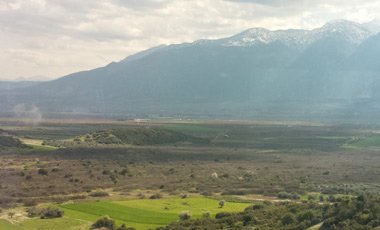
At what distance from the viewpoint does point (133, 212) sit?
42562 mm

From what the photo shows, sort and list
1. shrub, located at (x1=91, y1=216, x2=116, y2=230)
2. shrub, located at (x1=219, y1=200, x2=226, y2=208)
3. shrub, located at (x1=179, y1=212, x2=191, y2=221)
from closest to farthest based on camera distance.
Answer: shrub, located at (x1=91, y1=216, x2=116, y2=230) → shrub, located at (x1=179, y1=212, x2=191, y2=221) → shrub, located at (x1=219, y1=200, x2=226, y2=208)

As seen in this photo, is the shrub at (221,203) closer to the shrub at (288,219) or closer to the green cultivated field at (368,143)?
the shrub at (288,219)

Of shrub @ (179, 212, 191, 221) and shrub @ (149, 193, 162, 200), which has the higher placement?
shrub @ (179, 212, 191, 221)

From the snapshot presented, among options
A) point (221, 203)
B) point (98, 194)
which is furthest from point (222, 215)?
point (98, 194)

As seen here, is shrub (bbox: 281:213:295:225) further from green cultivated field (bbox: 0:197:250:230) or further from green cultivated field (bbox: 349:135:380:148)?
green cultivated field (bbox: 349:135:380:148)

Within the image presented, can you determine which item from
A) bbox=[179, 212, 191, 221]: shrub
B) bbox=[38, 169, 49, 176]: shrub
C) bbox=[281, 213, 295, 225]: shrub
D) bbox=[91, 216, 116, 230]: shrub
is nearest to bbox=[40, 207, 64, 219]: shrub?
bbox=[91, 216, 116, 230]: shrub

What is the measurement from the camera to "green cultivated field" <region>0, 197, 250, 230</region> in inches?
1481

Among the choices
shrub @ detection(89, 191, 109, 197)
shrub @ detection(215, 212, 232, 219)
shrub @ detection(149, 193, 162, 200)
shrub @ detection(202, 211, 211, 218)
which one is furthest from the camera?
shrub @ detection(89, 191, 109, 197)

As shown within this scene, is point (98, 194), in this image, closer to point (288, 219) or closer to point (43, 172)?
point (43, 172)

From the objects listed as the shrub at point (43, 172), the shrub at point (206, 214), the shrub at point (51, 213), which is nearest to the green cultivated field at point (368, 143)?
the shrub at point (43, 172)

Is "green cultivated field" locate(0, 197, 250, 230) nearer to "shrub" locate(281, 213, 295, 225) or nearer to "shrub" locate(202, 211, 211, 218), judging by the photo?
"shrub" locate(202, 211, 211, 218)

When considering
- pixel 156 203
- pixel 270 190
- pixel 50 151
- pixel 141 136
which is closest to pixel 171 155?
pixel 50 151

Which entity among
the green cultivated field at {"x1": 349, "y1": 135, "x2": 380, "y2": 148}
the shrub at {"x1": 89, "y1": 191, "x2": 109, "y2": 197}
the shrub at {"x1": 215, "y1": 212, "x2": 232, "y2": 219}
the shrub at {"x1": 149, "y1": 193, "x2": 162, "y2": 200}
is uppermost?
the green cultivated field at {"x1": 349, "y1": 135, "x2": 380, "y2": 148}

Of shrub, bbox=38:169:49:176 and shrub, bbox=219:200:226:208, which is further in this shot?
shrub, bbox=38:169:49:176
